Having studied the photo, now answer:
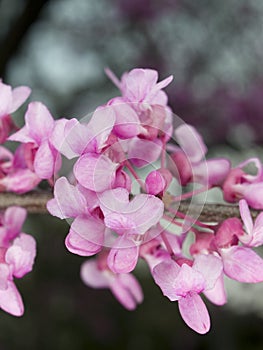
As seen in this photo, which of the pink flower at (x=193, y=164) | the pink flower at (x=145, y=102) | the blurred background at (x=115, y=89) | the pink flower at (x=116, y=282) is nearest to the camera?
the pink flower at (x=145, y=102)

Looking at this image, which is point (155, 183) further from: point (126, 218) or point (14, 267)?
point (14, 267)

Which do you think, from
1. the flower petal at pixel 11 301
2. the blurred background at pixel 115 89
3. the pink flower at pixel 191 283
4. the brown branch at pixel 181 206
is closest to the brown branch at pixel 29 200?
the brown branch at pixel 181 206

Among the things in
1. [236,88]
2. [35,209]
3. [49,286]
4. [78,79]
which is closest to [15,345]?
[49,286]

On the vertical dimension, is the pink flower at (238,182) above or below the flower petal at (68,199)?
below

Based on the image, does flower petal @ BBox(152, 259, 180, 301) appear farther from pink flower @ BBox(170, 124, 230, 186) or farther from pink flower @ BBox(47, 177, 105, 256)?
pink flower @ BBox(170, 124, 230, 186)

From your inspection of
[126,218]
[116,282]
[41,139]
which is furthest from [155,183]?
[116,282]

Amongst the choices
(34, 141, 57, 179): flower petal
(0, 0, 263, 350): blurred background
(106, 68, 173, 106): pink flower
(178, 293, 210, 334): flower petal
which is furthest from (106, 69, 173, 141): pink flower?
(0, 0, 263, 350): blurred background

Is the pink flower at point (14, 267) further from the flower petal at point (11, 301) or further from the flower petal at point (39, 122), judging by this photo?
the flower petal at point (39, 122)

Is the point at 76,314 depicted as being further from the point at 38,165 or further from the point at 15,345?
the point at 38,165
